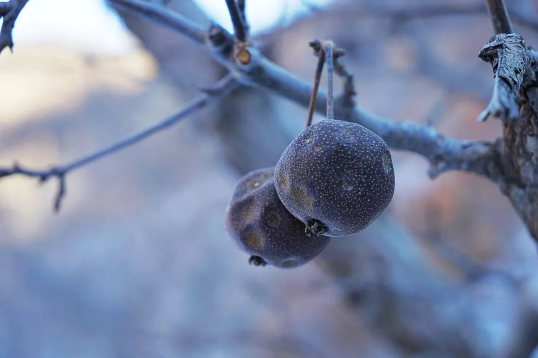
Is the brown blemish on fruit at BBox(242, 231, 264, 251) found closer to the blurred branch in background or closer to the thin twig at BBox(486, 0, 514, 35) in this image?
the thin twig at BBox(486, 0, 514, 35)

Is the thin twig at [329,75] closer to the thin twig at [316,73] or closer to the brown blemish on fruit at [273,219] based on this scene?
the thin twig at [316,73]

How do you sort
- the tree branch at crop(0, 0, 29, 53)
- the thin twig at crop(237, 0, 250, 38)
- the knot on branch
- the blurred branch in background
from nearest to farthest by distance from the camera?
the knot on branch
the tree branch at crop(0, 0, 29, 53)
the thin twig at crop(237, 0, 250, 38)
the blurred branch in background

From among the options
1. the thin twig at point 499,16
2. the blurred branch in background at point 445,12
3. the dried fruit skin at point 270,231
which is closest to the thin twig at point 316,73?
the dried fruit skin at point 270,231

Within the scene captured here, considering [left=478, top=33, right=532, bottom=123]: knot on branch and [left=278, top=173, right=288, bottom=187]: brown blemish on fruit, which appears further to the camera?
[left=278, top=173, right=288, bottom=187]: brown blemish on fruit

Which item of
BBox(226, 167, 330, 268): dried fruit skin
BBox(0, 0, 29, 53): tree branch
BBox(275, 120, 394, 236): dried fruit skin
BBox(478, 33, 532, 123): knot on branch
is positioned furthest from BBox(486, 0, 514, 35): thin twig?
BBox(0, 0, 29, 53): tree branch

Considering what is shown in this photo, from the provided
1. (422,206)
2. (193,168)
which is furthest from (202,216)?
(422,206)

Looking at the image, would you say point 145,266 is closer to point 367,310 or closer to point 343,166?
point 367,310

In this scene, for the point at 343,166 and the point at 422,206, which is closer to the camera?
the point at 343,166
